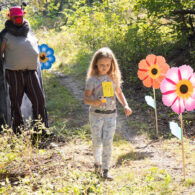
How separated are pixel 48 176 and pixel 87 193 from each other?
19.3 inches

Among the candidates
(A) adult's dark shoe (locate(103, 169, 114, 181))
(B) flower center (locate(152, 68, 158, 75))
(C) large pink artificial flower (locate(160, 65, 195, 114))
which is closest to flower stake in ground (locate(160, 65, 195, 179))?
(C) large pink artificial flower (locate(160, 65, 195, 114))

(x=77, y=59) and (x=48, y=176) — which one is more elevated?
(x=77, y=59)

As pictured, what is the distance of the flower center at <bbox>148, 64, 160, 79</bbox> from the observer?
448 cm

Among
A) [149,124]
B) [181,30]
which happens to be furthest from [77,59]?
[149,124]

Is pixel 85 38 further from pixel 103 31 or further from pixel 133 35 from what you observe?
pixel 133 35

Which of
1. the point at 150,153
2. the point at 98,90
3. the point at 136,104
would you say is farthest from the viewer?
the point at 136,104

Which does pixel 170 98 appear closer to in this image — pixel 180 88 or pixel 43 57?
pixel 180 88

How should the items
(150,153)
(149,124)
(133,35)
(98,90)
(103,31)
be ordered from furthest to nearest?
(103,31) → (133,35) → (149,124) → (150,153) → (98,90)

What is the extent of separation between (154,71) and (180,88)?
134 cm

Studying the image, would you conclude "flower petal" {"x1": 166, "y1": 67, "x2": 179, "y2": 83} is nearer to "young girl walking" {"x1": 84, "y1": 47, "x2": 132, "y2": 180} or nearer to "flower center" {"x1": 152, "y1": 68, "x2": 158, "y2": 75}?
"young girl walking" {"x1": 84, "y1": 47, "x2": 132, "y2": 180}

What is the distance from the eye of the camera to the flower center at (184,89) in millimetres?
3170

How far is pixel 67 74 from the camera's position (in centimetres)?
964

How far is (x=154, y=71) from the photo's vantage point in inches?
177

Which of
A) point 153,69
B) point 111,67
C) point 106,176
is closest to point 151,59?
point 153,69
